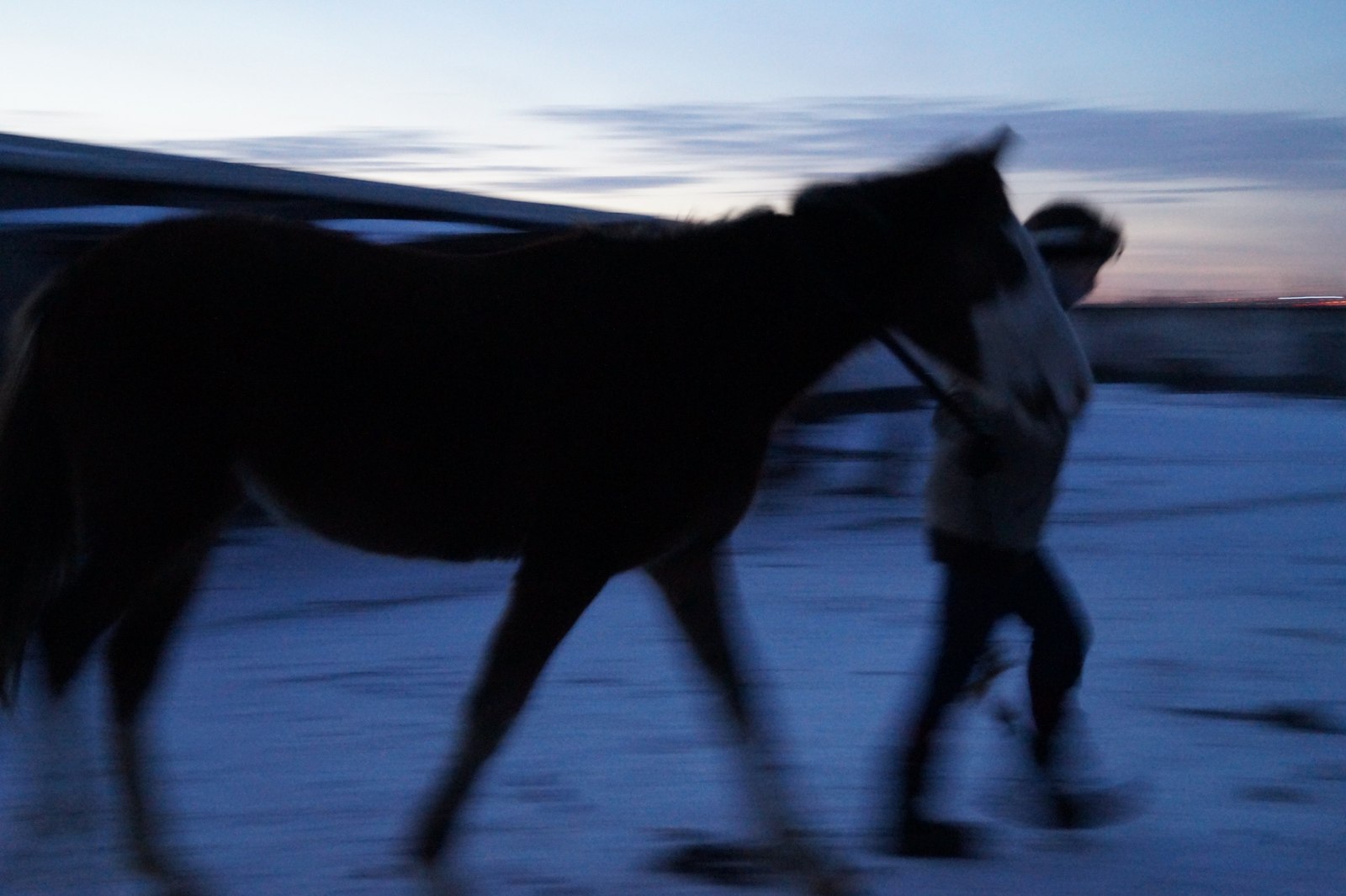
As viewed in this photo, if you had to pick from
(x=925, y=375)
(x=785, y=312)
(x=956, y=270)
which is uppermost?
(x=956, y=270)

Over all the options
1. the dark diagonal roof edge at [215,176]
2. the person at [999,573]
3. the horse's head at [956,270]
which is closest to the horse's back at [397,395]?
the horse's head at [956,270]

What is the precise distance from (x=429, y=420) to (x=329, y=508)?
316 millimetres

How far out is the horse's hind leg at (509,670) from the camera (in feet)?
8.93

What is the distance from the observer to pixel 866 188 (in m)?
2.92

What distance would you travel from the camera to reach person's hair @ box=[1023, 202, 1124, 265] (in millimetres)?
3160

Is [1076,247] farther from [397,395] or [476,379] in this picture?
[397,395]

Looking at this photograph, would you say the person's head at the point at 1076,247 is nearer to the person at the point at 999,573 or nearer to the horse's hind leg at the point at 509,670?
the person at the point at 999,573

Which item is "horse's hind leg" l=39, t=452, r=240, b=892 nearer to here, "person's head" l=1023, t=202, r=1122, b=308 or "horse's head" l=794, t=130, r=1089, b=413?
"horse's head" l=794, t=130, r=1089, b=413

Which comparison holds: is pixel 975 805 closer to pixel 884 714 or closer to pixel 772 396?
pixel 884 714

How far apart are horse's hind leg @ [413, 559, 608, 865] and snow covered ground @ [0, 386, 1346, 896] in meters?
0.22

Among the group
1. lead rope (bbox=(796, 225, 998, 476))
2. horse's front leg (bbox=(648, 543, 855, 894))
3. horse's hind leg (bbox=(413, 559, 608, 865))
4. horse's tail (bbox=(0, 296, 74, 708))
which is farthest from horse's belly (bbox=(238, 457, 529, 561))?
lead rope (bbox=(796, 225, 998, 476))

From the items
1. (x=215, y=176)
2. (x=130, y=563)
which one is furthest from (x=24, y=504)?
(x=215, y=176)

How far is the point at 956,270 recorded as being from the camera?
2801 mm

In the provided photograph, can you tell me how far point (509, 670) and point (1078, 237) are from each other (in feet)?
5.79
